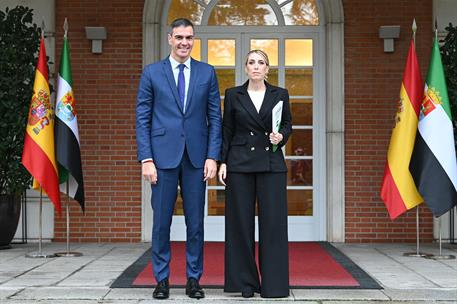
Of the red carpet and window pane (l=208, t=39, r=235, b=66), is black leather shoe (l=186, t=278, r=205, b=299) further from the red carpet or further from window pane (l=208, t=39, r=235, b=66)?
window pane (l=208, t=39, r=235, b=66)

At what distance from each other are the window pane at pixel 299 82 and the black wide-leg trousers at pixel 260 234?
4023 mm

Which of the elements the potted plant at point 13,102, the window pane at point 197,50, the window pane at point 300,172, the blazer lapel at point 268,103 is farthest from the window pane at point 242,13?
the blazer lapel at point 268,103

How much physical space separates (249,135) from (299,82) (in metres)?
4.06

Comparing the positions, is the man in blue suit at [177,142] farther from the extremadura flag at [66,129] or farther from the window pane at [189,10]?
the window pane at [189,10]

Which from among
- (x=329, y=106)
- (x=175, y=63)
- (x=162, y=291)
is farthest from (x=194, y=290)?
(x=329, y=106)

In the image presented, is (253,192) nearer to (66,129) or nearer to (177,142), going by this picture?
(177,142)

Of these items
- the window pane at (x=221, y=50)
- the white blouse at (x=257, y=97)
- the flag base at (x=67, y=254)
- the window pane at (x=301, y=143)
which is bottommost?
the flag base at (x=67, y=254)

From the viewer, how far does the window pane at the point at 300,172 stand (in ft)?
30.0

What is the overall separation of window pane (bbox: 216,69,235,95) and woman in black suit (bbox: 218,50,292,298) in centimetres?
393

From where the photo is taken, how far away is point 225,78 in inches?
362

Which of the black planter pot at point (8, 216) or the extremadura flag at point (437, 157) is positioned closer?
the extremadura flag at point (437, 157)

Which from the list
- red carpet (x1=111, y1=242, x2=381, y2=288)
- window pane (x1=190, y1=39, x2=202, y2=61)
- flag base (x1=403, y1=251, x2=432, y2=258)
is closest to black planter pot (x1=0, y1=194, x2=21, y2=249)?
red carpet (x1=111, y1=242, x2=381, y2=288)

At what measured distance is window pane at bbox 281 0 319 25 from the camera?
362 inches

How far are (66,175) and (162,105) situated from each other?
2.89 metres
